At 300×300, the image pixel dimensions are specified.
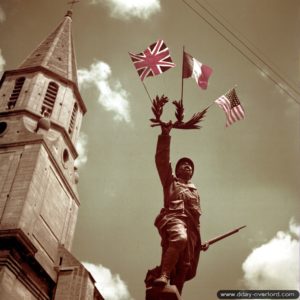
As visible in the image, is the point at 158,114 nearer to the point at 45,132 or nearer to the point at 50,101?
the point at 45,132

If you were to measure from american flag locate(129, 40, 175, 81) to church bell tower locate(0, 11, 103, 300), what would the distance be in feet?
49.8

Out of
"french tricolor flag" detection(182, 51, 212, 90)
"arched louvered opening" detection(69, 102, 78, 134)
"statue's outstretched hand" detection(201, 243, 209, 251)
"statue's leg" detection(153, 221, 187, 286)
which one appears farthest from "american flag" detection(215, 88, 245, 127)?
"arched louvered opening" detection(69, 102, 78, 134)

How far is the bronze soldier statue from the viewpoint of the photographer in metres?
7.86

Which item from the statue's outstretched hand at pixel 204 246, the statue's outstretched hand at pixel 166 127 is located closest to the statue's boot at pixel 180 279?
the statue's outstretched hand at pixel 204 246

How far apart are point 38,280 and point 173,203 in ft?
67.3

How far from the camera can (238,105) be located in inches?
517

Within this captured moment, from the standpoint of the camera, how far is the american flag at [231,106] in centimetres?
1264

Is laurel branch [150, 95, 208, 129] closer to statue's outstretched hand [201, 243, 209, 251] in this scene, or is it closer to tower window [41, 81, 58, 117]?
statue's outstretched hand [201, 243, 209, 251]

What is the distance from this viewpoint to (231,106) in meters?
12.9

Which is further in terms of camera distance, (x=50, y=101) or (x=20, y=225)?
(x=50, y=101)

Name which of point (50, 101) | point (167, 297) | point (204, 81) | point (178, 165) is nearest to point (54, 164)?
point (50, 101)

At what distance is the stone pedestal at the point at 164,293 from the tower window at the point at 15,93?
31.0 m

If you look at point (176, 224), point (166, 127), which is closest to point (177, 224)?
point (176, 224)

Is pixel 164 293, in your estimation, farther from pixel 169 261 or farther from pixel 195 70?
pixel 195 70
